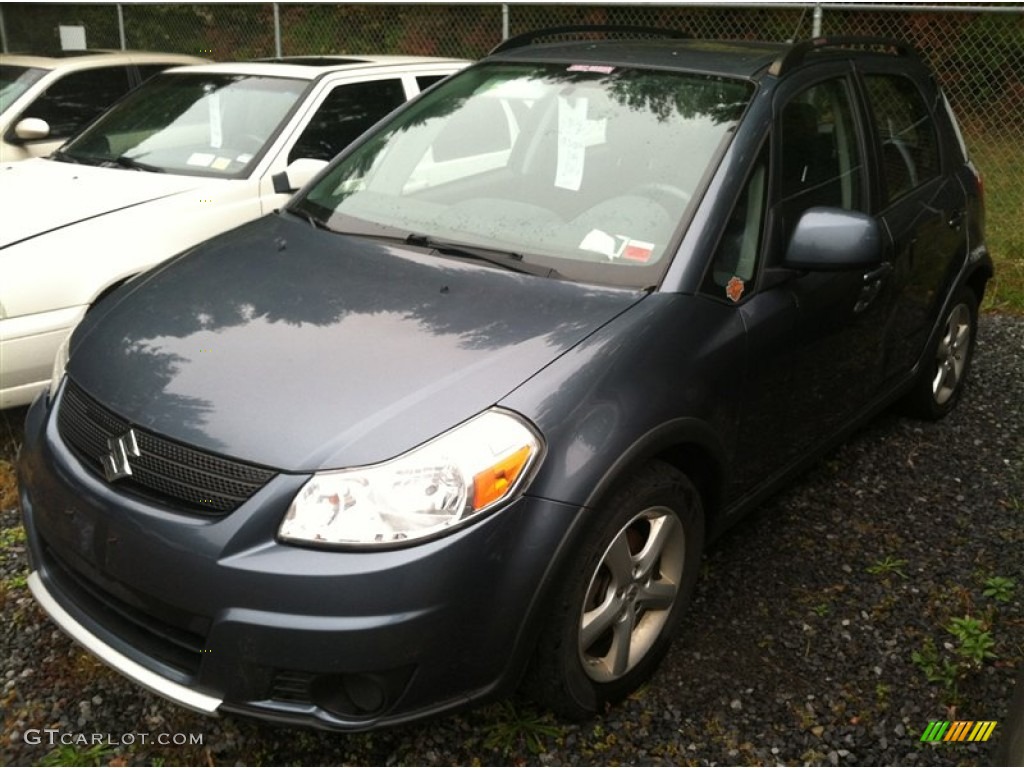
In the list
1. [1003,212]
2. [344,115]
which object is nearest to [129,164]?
[344,115]

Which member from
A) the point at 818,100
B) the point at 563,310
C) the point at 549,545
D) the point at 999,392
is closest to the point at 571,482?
the point at 549,545

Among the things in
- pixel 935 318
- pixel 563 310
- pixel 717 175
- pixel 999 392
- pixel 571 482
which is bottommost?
pixel 999 392

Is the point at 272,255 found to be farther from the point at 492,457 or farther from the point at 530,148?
the point at 492,457

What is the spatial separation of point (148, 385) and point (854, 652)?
2155 mm

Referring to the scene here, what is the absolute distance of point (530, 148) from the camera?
133 inches

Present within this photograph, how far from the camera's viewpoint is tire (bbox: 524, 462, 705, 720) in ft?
7.94

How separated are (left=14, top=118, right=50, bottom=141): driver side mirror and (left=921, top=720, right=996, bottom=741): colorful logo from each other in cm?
581

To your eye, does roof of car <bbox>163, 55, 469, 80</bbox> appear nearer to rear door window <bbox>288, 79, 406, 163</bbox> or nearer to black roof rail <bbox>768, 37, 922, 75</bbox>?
rear door window <bbox>288, 79, 406, 163</bbox>

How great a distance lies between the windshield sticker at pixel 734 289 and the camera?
289 cm

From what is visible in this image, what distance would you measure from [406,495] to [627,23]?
8.40 m

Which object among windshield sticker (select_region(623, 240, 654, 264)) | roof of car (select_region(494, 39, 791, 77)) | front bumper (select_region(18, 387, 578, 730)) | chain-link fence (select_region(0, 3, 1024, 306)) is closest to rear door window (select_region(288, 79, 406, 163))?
roof of car (select_region(494, 39, 791, 77))

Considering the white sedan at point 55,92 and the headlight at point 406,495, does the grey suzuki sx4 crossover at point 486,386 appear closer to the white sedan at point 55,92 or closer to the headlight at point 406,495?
the headlight at point 406,495

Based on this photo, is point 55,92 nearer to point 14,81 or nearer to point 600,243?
point 14,81

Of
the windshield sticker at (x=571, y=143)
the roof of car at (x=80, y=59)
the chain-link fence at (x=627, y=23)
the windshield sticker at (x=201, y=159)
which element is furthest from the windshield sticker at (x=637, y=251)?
the roof of car at (x=80, y=59)
